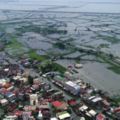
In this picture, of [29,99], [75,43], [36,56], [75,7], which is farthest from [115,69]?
[75,7]

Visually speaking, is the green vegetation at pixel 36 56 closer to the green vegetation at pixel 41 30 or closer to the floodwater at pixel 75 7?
the green vegetation at pixel 41 30

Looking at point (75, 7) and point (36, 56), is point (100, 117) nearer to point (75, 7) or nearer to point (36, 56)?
point (36, 56)

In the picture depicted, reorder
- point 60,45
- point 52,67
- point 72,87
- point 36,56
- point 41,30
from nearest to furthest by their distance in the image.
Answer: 1. point 72,87
2. point 52,67
3. point 36,56
4. point 60,45
5. point 41,30

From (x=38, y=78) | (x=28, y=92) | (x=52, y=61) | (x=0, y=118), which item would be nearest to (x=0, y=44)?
(x=52, y=61)

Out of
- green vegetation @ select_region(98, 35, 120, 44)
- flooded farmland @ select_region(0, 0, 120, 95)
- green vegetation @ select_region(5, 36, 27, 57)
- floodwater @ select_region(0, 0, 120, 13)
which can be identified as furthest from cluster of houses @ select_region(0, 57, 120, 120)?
floodwater @ select_region(0, 0, 120, 13)

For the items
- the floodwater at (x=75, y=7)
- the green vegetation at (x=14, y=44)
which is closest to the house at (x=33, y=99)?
the green vegetation at (x=14, y=44)

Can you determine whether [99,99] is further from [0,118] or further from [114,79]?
[0,118]

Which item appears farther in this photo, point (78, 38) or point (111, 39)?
point (78, 38)

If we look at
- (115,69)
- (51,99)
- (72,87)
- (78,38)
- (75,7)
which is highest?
(72,87)
